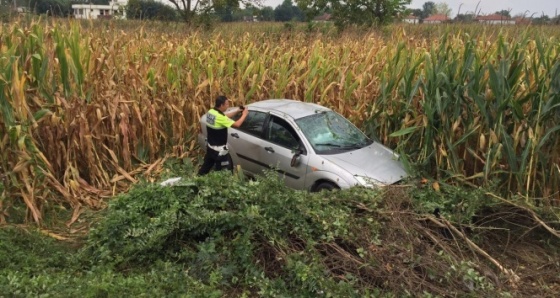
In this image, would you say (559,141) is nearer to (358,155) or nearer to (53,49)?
(358,155)

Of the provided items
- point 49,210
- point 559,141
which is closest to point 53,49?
point 49,210

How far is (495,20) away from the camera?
346 inches

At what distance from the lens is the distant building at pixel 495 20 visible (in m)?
8.20

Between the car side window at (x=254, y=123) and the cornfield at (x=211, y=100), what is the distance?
1.12m

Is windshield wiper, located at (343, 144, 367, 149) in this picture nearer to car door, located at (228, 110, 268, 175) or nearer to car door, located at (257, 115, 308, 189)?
car door, located at (257, 115, 308, 189)

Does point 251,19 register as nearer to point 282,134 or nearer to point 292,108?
point 292,108

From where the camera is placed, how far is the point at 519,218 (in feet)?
17.4

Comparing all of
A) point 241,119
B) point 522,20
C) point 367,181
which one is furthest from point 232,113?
point 522,20

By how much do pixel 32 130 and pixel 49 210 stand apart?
1048mm

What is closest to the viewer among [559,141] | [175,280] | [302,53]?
[175,280]

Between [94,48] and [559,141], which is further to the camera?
[94,48]

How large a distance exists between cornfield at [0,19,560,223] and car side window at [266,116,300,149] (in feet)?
4.77

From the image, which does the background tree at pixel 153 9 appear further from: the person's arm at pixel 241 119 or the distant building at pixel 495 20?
the person's arm at pixel 241 119

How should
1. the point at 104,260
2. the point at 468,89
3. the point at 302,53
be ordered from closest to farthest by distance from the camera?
the point at 104,260 < the point at 468,89 < the point at 302,53
